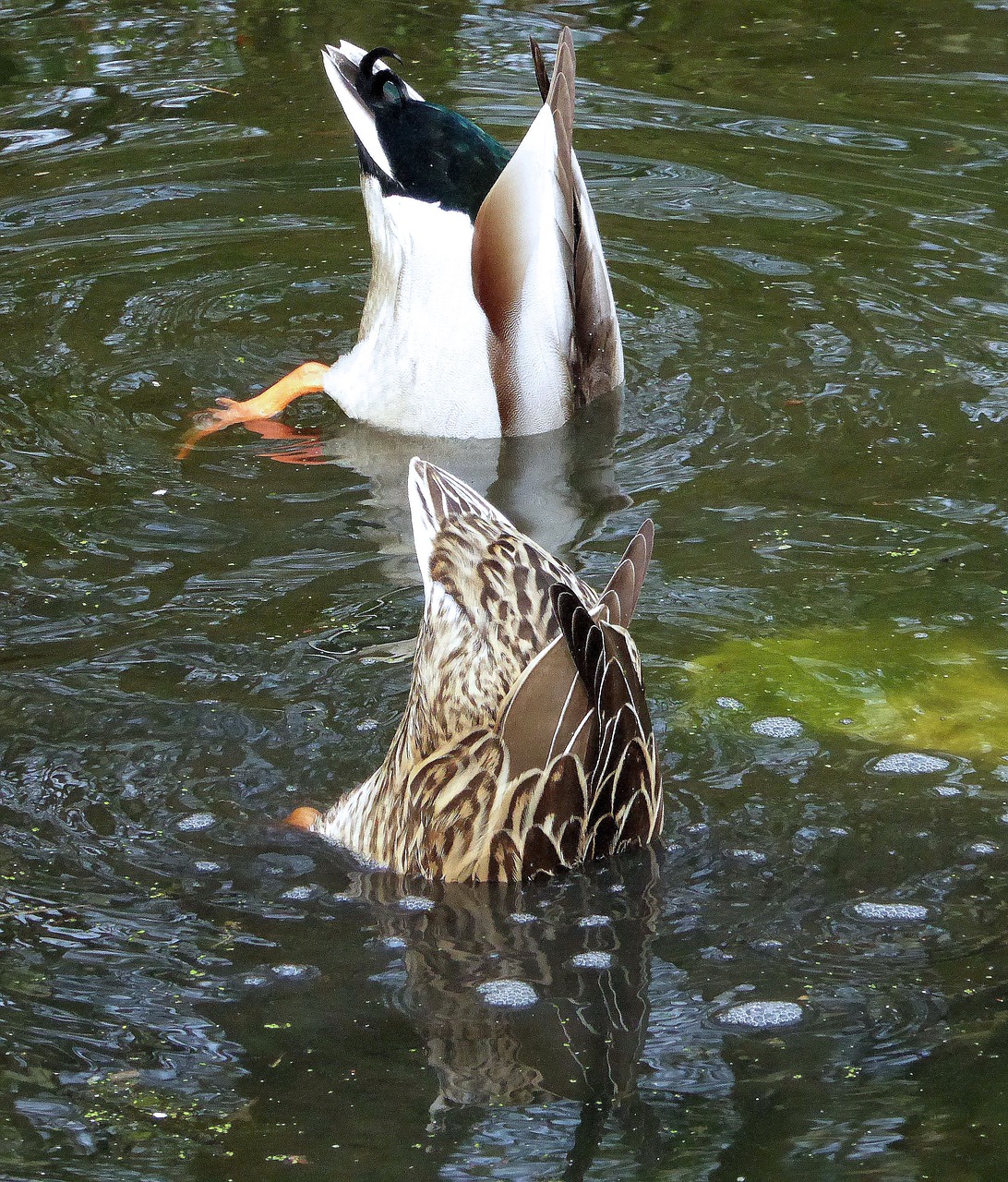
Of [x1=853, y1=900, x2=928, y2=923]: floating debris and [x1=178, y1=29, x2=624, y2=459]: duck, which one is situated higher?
[x1=178, y1=29, x2=624, y2=459]: duck

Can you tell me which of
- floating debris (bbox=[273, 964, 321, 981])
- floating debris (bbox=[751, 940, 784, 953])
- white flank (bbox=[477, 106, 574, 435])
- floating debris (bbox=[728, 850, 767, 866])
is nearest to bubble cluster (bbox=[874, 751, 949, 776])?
floating debris (bbox=[728, 850, 767, 866])

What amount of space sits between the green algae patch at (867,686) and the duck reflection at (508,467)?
0.92 meters

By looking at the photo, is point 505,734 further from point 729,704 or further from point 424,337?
point 424,337

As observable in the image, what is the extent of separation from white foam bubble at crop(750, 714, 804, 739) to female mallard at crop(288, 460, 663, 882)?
504mm

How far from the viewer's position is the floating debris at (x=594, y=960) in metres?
3.41

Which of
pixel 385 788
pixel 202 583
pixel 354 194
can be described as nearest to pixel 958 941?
pixel 385 788

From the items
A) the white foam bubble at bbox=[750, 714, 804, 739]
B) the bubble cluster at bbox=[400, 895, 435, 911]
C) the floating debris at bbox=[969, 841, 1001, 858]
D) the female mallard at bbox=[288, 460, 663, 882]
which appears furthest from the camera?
the white foam bubble at bbox=[750, 714, 804, 739]

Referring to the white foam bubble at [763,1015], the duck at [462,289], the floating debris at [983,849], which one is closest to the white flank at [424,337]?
the duck at [462,289]

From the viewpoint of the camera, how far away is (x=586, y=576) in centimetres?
495

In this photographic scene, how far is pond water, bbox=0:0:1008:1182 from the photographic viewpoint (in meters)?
3.03

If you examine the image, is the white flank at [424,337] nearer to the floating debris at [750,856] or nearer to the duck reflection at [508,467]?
the duck reflection at [508,467]

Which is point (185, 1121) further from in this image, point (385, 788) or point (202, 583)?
point (202, 583)

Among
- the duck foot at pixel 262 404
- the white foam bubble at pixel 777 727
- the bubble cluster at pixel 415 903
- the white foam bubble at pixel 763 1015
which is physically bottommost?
the white foam bubble at pixel 763 1015

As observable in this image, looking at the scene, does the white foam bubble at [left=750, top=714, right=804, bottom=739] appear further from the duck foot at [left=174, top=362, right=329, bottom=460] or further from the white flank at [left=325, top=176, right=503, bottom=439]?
the duck foot at [left=174, top=362, right=329, bottom=460]
